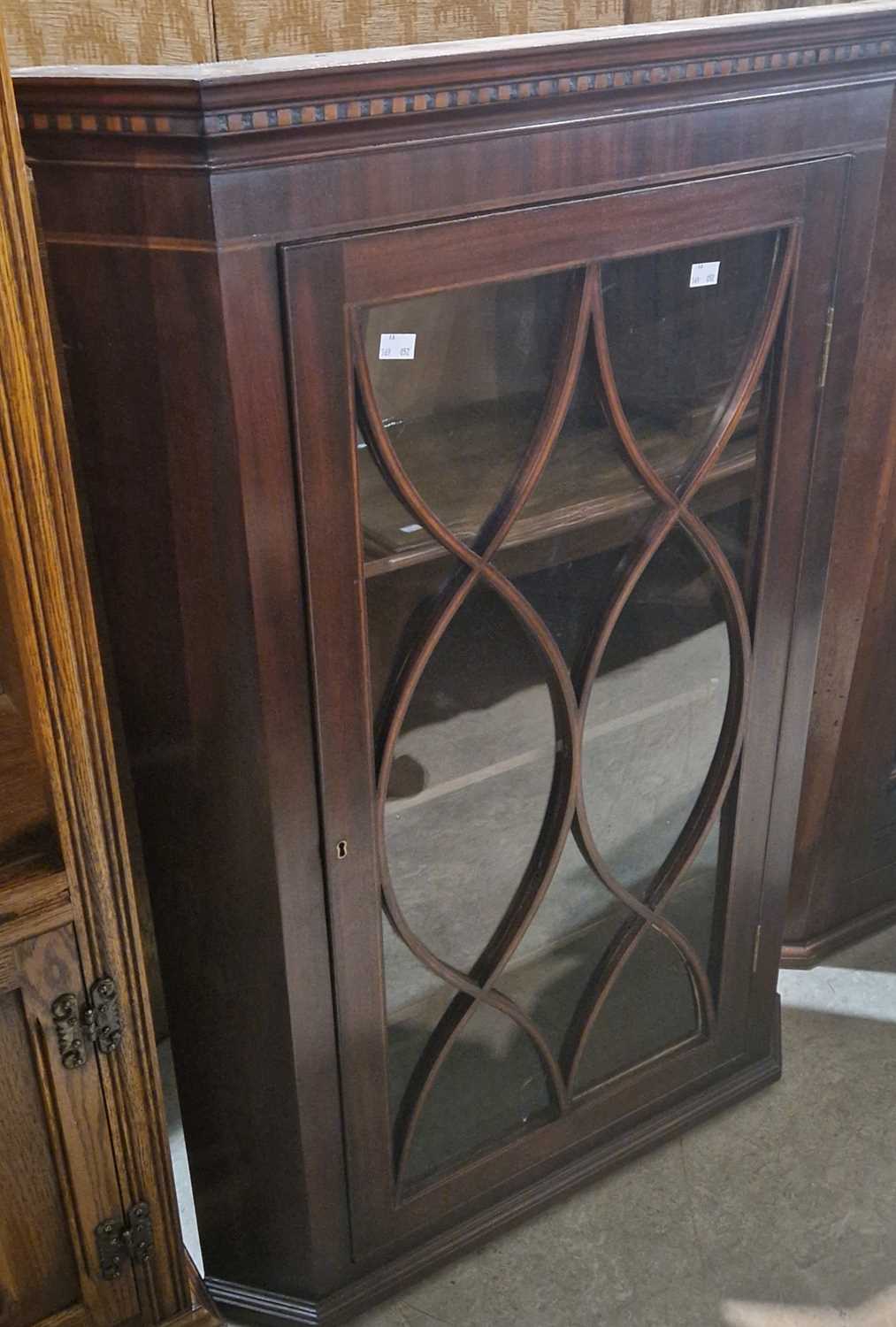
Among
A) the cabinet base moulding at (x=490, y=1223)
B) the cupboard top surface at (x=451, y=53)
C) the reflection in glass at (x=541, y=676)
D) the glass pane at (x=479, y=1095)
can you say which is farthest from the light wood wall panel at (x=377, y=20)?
the cabinet base moulding at (x=490, y=1223)

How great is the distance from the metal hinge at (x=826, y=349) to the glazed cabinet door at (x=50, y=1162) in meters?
0.67

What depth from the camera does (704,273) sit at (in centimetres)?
86

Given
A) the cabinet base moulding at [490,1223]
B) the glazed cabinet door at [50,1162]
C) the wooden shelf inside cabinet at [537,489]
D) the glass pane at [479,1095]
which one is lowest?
the cabinet base moulding at [490,1223]

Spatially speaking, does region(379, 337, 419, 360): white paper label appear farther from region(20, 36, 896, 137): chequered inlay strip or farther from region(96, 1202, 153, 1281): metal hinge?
region(96, 1202, 153, 1281): metal hinge

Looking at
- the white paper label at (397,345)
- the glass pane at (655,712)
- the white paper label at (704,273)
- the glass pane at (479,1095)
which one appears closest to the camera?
the white paper label at (397,345)

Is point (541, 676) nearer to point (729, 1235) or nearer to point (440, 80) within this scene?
point (440, 80)

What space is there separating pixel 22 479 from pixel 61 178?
0.56 ft

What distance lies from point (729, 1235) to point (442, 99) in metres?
1.04

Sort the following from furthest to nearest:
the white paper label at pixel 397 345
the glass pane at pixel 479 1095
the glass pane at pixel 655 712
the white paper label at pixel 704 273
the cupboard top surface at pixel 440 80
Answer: the glass pane at pixel 479 1095 < the glass pane at pixel 655 712 < the white paper label at pixel 704 273 < the white paper label at pixel 397 345 < the cupboard top surface at pixel 440 80

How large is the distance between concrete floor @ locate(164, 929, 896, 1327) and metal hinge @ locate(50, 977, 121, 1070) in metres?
0.44

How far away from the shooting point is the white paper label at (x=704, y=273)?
854mm

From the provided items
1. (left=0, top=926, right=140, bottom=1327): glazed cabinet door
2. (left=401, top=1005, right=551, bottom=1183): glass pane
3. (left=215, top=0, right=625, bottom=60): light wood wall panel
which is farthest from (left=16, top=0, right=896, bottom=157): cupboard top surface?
(left=401, top=1005, right=551, bottom=1183): glass pane

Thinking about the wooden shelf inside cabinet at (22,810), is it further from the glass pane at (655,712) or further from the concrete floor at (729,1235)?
the concrete floor at (729,1235)

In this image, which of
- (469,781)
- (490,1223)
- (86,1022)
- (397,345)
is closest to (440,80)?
(397,345)
